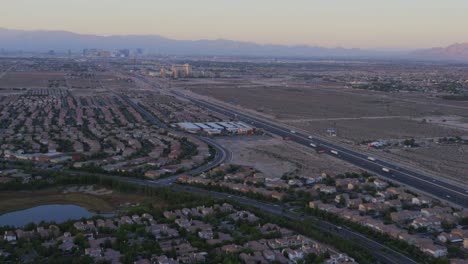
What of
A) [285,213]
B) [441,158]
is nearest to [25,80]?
[441,158]

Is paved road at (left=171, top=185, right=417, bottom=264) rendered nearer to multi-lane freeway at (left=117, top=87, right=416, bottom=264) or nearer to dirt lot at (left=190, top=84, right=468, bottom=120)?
multi-lane freeway at (left=117, top=87, right=416, bottom=264)

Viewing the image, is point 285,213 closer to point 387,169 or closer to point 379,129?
point 387,169

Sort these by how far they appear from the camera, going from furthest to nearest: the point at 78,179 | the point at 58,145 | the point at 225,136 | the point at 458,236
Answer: the point at 225,136 < the point at 58,145 < the point at 78,179 < the point at 458,236

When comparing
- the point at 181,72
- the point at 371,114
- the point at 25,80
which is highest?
the point at 371,114

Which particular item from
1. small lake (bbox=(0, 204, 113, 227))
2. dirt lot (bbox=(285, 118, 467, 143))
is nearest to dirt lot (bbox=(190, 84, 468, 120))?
dirt lot (bbox=(285, 118, 467, 143))

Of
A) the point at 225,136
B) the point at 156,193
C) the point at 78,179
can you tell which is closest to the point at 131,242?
the point at 156,193

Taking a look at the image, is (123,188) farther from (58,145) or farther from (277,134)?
(277,134)

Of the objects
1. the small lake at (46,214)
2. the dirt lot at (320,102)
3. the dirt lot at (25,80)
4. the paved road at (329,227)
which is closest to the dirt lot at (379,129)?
the dirt lot at (320,102)
